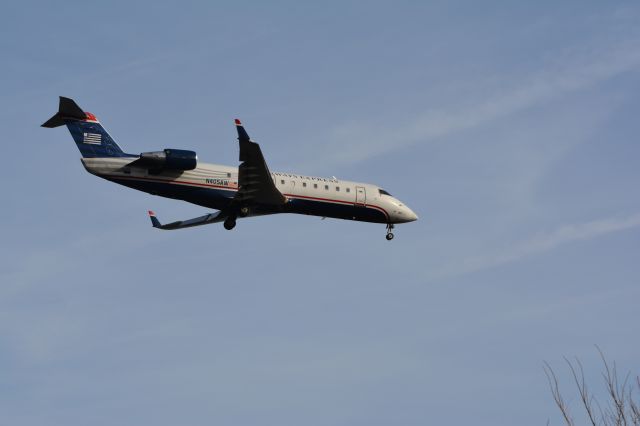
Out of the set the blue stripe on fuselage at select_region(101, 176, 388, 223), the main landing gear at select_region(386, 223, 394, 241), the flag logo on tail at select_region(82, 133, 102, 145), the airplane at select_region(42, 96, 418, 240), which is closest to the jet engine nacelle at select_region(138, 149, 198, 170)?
the airplane at select_region(42, 96, 418, 240)

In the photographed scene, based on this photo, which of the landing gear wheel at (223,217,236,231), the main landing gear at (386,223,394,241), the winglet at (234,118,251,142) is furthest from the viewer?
the main landing gear at (386,223,394,241)

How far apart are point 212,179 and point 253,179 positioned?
249 centimetres

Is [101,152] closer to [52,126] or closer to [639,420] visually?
[52,126]

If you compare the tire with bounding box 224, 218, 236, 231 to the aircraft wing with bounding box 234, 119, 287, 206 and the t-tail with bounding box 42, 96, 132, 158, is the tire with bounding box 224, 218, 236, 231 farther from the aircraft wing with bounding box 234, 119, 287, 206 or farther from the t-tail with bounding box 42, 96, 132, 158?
the t-tail with bounding box 42, 96, 132, 158

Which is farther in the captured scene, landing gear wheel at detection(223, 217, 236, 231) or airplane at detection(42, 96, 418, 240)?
landing gear wheel at detection(223, 217, 236, 231)

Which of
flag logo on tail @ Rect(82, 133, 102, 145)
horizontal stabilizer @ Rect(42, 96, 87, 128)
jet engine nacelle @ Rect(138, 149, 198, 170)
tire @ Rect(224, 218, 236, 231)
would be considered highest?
horizontal stabilizer @ Rect(42, 96, 87, 128)

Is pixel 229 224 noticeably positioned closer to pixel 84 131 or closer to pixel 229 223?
pixel 229 223

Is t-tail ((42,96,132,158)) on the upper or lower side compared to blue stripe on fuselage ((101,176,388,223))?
upper

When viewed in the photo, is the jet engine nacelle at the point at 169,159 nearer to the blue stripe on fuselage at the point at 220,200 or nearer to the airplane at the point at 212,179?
the airplane at the point at 212,179

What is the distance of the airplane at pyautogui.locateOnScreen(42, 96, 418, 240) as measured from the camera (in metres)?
46.5

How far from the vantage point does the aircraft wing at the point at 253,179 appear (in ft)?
149

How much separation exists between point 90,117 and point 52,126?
199 cm

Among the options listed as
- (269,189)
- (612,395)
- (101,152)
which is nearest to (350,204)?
(269,189)

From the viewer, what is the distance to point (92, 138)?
47219 millimetres
